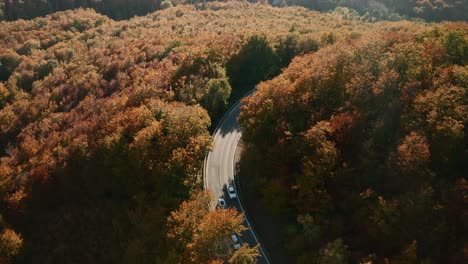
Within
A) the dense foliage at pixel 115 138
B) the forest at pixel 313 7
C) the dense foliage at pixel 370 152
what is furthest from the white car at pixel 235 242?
the forest at pixel 313 7

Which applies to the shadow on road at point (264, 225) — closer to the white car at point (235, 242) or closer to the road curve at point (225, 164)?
the road curve at point (225, 164)

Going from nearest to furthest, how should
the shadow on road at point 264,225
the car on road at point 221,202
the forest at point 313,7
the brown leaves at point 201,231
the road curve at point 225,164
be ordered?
the brown leaves at point 201,231
the shadow on road at point 264,225
the road curve at point 225,164
the car on road at point 221,202
the forest at point 313,7

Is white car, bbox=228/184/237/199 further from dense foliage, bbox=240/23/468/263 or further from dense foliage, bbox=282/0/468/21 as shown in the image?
dense foliage, bbox=282/0/468/21

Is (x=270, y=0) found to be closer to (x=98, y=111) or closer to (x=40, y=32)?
(x=40, y=32)

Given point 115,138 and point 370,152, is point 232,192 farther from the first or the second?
point 370,152

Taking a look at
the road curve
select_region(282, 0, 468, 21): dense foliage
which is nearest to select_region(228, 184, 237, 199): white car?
the road curve

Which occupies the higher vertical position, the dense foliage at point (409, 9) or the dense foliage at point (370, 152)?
the dense foliage at point (409, 9)

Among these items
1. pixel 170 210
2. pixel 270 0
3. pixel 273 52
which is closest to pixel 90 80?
pixel 273 52

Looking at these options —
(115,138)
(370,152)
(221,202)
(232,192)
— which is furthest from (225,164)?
(370,152)
